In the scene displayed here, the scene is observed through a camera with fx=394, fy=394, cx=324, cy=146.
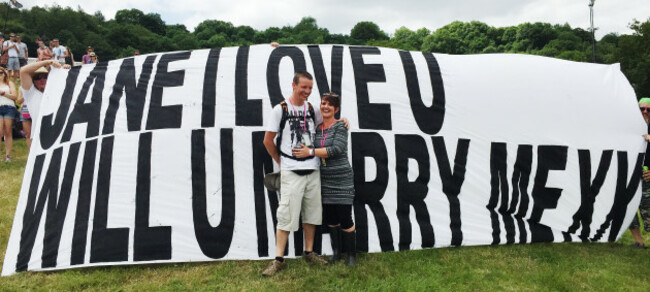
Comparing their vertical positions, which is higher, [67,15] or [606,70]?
[67,15]

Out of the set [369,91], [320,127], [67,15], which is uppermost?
[67,15]

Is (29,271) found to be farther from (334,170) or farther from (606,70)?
(606,70)

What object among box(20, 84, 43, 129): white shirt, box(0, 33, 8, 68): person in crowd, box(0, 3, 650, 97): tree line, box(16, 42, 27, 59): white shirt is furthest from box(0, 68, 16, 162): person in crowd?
box(0, 3, 650, 97): tree line

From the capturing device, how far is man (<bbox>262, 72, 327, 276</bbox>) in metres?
3.20

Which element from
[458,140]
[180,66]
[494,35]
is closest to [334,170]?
[458,140]

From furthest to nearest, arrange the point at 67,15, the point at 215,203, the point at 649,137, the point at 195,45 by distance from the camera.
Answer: the point at 195,45 < the point at 67,15 < the point at 649,137 < the point at 215,203

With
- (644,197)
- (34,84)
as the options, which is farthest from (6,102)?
(644,197)

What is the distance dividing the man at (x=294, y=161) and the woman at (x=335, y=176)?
2.9 inches

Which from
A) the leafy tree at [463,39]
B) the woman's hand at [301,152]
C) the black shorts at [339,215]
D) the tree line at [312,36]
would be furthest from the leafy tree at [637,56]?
the leafy tree at [463,39]

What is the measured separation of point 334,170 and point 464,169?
154 centimetres

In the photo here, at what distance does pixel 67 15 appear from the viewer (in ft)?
209

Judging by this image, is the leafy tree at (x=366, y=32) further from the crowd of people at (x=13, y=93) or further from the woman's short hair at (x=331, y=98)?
the woman's short hair at (x=331, y=98)

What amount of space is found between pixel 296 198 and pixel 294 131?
55 cm

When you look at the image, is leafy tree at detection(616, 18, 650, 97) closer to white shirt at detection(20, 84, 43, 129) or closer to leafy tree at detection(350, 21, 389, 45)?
white shirt at detection(20, 84, 43, 129)
